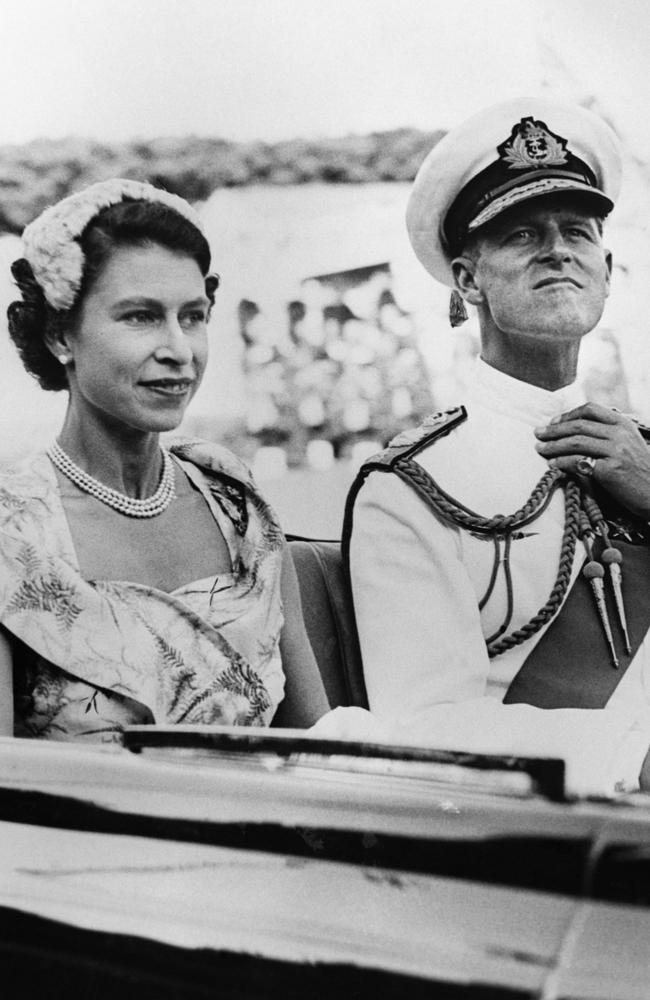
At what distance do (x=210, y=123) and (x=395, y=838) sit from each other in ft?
3.80

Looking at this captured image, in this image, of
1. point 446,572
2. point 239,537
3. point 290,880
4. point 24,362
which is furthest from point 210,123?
point 290,880

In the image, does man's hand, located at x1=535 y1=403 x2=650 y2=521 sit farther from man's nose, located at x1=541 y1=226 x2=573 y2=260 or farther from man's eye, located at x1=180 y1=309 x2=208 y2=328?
man's eye, located at x1=180 y1=309 x2=208 y2=328

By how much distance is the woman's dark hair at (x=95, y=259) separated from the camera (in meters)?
1.66

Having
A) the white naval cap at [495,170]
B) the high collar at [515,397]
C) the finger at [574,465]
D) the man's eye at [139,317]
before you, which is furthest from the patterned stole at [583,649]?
the man's eye at [139,317]

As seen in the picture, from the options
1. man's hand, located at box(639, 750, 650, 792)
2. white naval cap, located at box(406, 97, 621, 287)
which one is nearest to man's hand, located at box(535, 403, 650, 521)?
white naval cap, located at box(406, 97, 621, 287)

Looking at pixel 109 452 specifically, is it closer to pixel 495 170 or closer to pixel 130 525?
pixel 130 525

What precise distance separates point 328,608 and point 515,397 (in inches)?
16.0

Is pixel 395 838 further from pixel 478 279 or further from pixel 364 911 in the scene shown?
pixel 478 279

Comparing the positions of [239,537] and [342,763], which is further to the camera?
[239,537]

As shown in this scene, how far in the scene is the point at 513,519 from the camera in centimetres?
167

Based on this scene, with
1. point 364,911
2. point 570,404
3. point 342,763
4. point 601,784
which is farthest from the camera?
point 570,404

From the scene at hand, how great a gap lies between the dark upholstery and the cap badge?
615 millimetres

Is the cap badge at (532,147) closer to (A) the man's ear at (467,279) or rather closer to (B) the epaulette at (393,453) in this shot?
(A) the man's ear at (467,279)

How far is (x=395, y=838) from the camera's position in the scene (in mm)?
957
